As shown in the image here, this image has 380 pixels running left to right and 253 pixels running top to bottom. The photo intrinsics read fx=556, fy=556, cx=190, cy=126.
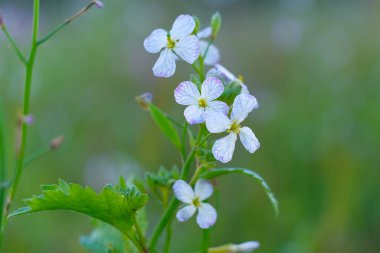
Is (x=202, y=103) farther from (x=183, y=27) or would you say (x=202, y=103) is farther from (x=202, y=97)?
(x=183, y=27)

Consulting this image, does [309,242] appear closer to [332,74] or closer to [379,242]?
[379,242]

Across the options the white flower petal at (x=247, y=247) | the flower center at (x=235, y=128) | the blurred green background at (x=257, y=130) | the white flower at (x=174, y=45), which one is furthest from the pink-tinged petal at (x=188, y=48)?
the blurred green background at (x=257, y=130)

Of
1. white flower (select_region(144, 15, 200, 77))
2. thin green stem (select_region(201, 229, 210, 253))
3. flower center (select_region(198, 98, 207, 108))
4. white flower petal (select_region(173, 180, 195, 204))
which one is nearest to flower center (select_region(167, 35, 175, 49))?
white flower (select_region(144, 15, 200, 77))

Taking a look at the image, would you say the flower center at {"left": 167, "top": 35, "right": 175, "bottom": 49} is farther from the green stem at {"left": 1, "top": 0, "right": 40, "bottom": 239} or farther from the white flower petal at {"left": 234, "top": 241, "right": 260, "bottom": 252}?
the white flower petal at {"left": 234, "top": 241, "right": 260, "bottom": 252}

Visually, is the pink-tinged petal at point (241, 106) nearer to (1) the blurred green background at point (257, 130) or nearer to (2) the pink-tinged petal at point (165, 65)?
(2) the pink-tinged petal at point (165, 65)

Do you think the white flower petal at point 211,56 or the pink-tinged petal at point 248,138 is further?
the white flower petal at point 211,56
